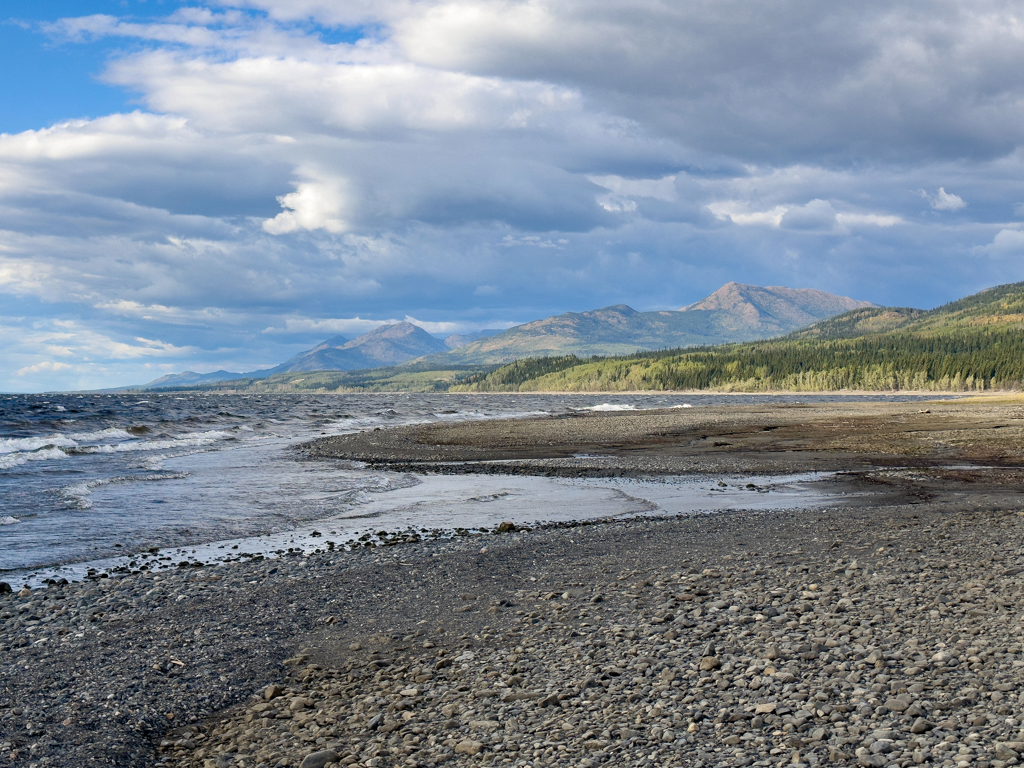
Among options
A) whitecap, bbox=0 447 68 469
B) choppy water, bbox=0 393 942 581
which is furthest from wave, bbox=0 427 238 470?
choppy water, bbox=0 393 942 581

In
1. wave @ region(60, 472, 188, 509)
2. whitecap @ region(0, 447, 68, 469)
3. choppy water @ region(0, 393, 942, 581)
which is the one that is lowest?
choppy water @ region(0, 393, 942, 581)

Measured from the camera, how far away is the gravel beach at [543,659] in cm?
709

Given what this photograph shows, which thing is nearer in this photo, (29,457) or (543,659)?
(543,659)

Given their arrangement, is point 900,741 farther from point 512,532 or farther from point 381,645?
point 512,532

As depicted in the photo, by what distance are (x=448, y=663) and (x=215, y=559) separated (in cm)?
1024

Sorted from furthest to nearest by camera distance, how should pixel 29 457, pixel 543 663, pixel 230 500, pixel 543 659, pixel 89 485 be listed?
1. pixel 29 457
2. pixel 89 485
3. pixel 230 500
4. pixel 543 659
5. pixel 543 663

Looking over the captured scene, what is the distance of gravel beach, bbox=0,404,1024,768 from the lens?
709cm

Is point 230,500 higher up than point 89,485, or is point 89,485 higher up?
point 89,485

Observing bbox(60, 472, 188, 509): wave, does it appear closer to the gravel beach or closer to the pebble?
→ the gravel beach

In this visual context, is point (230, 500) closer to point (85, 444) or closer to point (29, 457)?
point (29, 457)

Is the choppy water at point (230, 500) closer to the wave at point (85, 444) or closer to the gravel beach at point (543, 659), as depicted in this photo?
the wave at point (85, 444)

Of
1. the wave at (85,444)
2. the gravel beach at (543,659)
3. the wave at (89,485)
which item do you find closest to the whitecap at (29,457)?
the wave at (85,444)

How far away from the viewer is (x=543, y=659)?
948 cm

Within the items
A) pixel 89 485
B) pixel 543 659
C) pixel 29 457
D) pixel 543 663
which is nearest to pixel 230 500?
pixel 89 485
